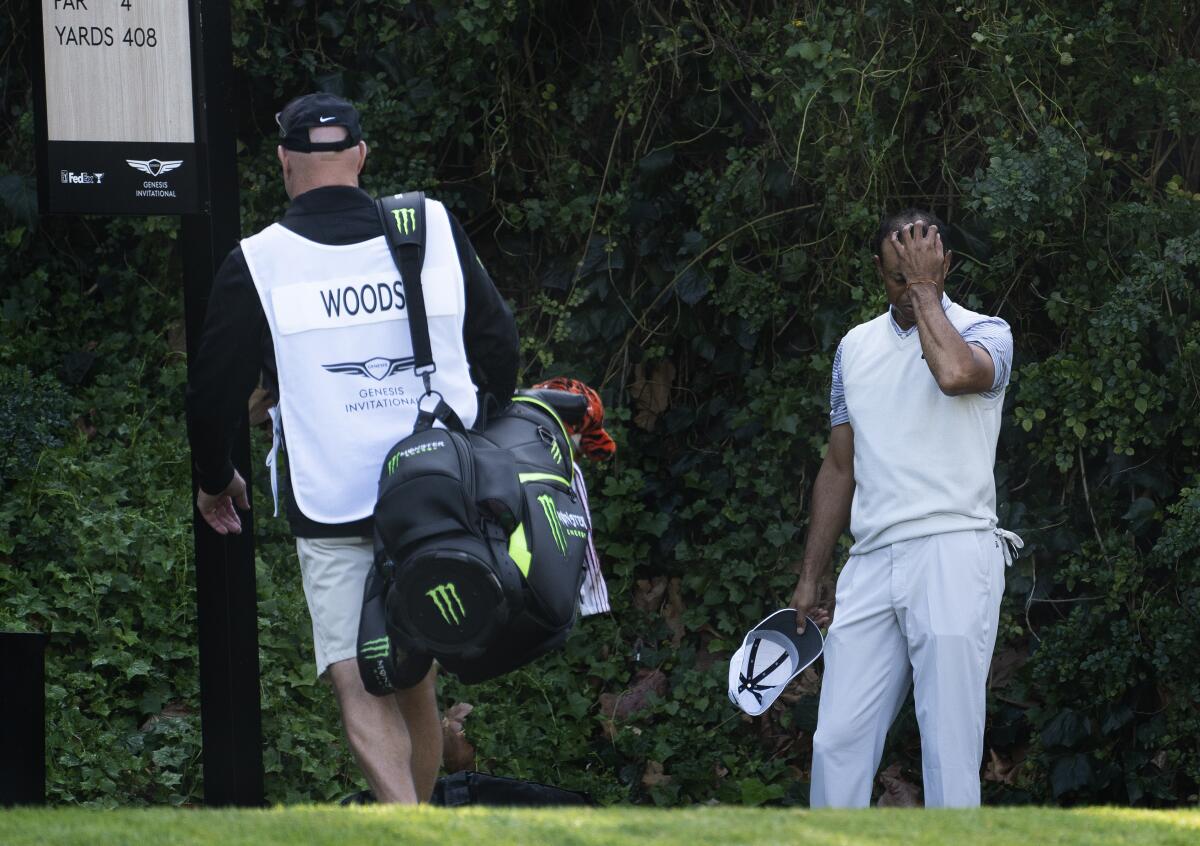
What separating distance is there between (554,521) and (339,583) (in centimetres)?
63

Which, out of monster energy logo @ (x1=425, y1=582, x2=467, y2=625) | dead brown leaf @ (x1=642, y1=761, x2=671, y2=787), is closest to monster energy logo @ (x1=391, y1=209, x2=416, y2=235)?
monster energy logo @ (x1=425, y1=582, x2=467, y2=625)

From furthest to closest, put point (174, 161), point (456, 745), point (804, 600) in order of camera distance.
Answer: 1. point (456, 745)
2. point (804, 600)
3. point (174, 161)

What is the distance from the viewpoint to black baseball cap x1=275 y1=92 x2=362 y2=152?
440cm

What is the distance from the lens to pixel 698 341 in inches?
296

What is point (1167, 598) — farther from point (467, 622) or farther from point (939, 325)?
point (467, 622)

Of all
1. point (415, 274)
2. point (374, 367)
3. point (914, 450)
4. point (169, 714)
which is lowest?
point (169, 714)

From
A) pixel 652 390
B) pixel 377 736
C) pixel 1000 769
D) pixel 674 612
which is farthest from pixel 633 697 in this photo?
pixel 377 736

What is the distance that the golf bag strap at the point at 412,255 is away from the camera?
422 cm

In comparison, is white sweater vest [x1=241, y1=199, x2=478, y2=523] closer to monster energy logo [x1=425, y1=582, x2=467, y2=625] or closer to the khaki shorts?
the khaki shorts

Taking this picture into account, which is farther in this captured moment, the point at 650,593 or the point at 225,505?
the point at 650,593

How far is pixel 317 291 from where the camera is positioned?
423cm

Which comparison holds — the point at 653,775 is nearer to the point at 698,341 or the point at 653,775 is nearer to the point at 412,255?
the point at 698,341

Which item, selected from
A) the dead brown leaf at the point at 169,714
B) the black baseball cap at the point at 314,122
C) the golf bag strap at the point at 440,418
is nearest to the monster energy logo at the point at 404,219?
the black baseball cap at the point at 314,122

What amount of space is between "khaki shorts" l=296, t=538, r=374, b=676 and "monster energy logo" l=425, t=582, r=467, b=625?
462 millimetres
